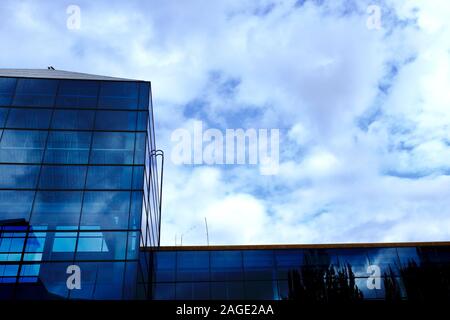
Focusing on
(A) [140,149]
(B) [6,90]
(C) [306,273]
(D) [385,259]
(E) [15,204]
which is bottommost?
(C) [306,273]

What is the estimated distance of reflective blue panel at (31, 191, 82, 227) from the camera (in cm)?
2100

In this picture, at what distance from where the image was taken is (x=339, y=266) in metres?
29.6

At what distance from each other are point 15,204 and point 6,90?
7.03m

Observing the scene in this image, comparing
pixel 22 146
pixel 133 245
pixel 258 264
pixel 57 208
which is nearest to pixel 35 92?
pixel 22 146

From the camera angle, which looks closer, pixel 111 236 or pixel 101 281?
pixel 101 281

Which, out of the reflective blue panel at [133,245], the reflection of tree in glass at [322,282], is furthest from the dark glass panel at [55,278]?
the reflection of tree in glass at [322,282]

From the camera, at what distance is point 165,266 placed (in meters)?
29.2

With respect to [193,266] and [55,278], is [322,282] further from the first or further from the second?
[55,278]

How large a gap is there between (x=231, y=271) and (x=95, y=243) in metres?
11.0

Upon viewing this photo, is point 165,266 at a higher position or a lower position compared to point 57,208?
lower

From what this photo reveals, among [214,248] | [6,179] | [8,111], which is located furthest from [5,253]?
[214,248]

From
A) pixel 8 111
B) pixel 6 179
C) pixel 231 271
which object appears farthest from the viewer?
pixel 231 271
